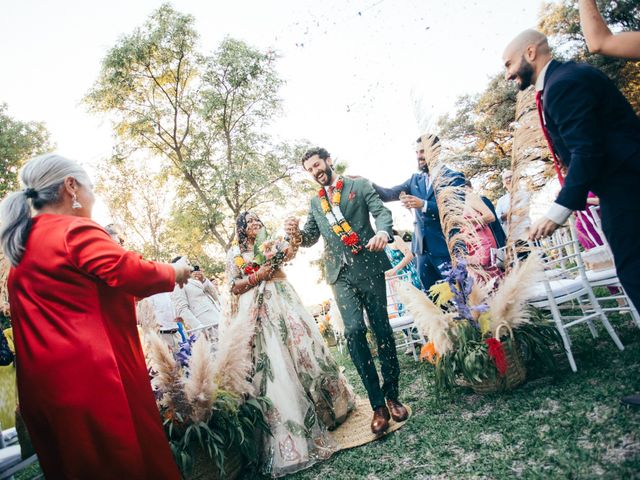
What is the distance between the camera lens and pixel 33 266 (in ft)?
5.52

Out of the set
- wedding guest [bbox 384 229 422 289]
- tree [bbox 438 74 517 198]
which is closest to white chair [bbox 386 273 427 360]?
wedding guest [bbox 384 229 422 289]

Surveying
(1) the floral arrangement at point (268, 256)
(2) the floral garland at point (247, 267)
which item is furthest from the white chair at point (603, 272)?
(2) the floral garland at point (247, 267)

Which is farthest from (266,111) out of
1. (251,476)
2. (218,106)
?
(251,476)

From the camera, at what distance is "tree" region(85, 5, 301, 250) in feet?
57.1

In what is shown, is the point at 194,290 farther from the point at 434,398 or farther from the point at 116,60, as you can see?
the point at 116,60

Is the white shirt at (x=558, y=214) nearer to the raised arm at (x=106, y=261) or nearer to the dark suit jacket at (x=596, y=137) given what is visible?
the dark suit jacket at (x=596, y=137)

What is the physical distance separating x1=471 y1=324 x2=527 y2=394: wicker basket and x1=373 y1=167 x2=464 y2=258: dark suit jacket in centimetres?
139

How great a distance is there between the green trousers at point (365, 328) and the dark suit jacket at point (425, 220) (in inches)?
45.8

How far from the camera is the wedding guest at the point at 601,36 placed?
183cm

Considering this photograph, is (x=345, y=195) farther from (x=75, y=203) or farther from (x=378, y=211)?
(x=75, y=203)

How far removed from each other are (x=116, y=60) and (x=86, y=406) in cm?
1985

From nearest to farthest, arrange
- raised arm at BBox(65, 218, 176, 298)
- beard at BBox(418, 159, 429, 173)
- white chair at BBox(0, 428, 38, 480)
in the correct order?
1. raised arm at BBox(65, 218, 176, 298)
2. white chair at BBox(0, 428, 38, 480)
3. beard at BBox(418, 159, 429, 173)

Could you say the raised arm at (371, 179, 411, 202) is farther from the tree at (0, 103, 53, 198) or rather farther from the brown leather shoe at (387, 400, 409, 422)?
the tree at (0, 103, 53, 198)

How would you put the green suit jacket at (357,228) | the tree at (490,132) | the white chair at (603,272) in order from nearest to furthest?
the green suit jacket at (357,228) < the white chair at (603,272) < the tree at (490,132)
